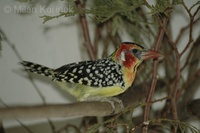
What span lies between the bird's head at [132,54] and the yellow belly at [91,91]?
0.27ft

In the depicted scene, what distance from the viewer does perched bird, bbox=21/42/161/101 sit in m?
0.90

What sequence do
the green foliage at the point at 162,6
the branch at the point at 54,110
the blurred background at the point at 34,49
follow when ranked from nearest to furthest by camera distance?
the branch at the point at 54,110, the green foliage at the point at 162,6, the blurred background at the point at 34,49

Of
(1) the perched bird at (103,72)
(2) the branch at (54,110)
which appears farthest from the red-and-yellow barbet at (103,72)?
(2) the branch at (54,110)

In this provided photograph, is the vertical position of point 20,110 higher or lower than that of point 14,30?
lower

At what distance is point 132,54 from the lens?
92cm

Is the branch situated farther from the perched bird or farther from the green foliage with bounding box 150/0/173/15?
the green foliage with bounding box 150/0/173/15

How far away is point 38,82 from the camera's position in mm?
1349

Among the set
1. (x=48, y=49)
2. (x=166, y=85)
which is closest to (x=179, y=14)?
(x=166, y=85)

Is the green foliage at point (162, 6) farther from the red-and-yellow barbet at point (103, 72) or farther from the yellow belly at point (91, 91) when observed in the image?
the yellow belly at point (91, 91)

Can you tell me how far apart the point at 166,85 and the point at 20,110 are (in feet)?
3.04

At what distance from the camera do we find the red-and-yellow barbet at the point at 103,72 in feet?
2.96

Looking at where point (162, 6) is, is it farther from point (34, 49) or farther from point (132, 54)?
point (34, 49)

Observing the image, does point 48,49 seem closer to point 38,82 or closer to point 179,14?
point 38,82

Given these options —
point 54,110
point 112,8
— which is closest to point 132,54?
point 112,8
